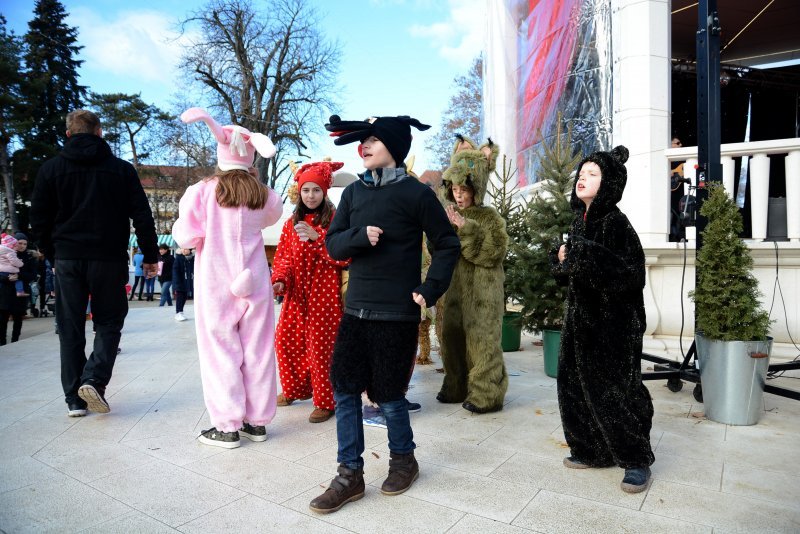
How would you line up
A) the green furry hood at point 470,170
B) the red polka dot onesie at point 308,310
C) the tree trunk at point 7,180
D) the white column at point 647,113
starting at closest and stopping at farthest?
the red polka dot onesie at point 308,310 < the green furry hood at point 470,170 < the white column at point 647,113 < the tree trunk at point 7,180

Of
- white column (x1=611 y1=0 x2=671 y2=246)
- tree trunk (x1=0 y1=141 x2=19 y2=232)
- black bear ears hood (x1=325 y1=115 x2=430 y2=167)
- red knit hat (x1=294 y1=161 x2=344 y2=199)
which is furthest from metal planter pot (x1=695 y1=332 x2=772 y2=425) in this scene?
tree trunk (x1=0 y1=141 x2=19 y2=232)

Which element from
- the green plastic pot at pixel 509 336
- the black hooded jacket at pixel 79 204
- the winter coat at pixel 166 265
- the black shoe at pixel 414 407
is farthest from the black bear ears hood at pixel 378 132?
the winter coat at pixel 166 265

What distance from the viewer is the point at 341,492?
280cm

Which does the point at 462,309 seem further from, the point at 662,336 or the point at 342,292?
the point at 662,336

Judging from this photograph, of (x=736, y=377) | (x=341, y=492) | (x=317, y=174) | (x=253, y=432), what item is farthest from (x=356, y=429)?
(x=736, y=377)

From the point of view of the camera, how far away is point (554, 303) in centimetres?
575

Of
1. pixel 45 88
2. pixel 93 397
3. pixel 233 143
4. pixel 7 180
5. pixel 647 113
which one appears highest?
pixel 45 88

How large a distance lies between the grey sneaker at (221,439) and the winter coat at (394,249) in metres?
1.43

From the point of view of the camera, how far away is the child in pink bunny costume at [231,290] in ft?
12.1

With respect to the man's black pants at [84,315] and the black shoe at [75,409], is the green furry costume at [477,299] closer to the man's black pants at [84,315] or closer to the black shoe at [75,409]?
the man's black pants at [84,315]

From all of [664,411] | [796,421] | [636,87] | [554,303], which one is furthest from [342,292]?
[636,87]

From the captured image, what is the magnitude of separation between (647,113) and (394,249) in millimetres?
5632

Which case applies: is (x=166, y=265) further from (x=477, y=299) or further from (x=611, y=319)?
(x=611, y=319)

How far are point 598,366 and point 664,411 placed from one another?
192cm
